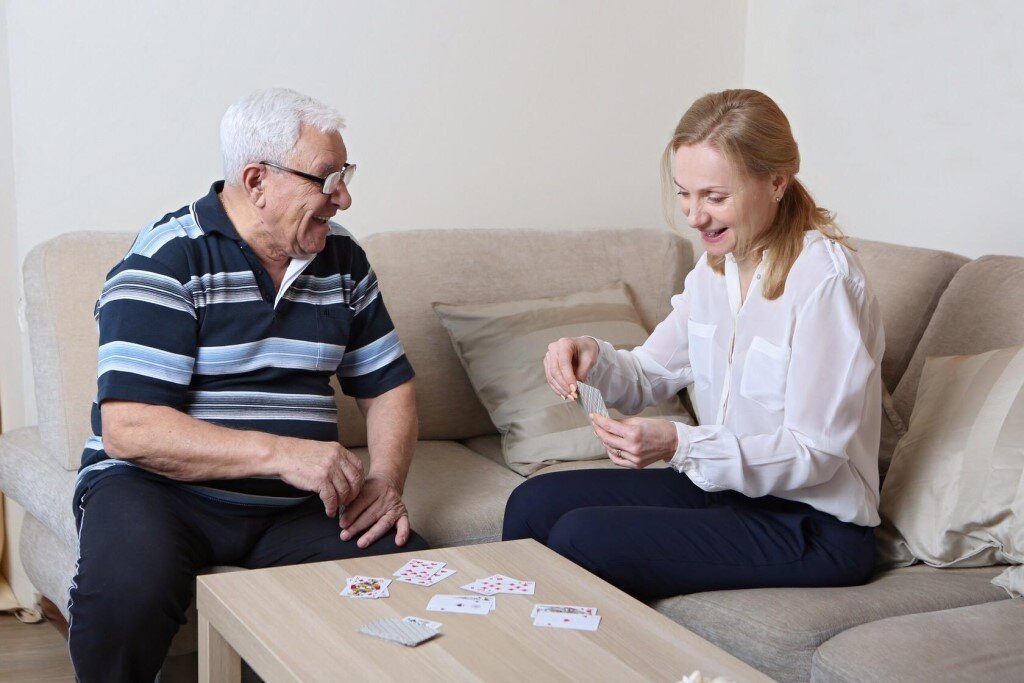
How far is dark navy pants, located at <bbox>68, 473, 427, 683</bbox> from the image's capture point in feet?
5.81

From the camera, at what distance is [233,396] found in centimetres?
204

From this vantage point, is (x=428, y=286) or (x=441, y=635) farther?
(x=428, y=286)

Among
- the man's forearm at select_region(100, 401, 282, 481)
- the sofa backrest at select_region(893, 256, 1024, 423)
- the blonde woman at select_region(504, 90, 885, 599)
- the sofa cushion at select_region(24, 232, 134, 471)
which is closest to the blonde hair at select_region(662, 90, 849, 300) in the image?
the blonde woman at select_region(504, 90, 885, 599)

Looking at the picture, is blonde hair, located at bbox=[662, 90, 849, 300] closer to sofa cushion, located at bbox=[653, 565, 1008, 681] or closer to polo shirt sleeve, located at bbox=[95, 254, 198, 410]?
sofa cushion, located at bbox=[653, 565, 1008, 681]

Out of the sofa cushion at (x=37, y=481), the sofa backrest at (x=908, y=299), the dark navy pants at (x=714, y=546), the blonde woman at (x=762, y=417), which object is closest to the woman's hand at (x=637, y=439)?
the blonde woman at (x=762, y=417)

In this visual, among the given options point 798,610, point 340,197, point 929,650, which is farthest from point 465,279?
point 929,650

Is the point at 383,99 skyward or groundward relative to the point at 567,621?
skyward

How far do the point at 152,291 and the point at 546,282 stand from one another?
1.16 meters

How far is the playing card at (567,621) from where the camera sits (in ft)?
5.07

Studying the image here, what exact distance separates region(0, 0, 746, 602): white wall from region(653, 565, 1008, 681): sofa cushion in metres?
1.62

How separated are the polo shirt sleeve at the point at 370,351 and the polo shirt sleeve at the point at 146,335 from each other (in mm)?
361

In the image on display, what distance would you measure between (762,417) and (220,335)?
98 centimetres

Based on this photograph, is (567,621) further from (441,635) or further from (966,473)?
(966,473)

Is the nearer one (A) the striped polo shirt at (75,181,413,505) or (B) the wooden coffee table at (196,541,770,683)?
(B) the wooden coffee table at (196,541,770,683)
